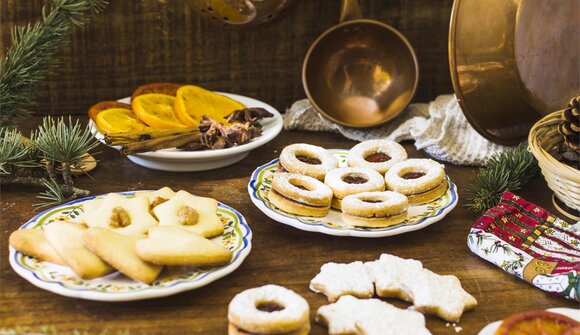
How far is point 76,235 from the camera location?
849 millimetres

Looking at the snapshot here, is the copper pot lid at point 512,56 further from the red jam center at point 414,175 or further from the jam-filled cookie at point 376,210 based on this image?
the jam-filled cookie at point 376,210

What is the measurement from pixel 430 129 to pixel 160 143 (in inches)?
19.7

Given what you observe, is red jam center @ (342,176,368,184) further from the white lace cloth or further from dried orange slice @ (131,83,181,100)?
dried orange slice @ (131,83,181,100)

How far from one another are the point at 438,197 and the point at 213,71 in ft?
2.05

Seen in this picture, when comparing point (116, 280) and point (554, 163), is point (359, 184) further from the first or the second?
point (116, 280)

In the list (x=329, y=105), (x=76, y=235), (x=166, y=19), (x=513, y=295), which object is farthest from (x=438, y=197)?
(x=166, y=19)

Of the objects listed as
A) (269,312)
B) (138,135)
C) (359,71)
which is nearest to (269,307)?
(269,312)

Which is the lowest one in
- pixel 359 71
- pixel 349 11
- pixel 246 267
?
pixel 246 267

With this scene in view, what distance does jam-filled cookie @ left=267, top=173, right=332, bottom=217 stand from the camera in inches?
39.2

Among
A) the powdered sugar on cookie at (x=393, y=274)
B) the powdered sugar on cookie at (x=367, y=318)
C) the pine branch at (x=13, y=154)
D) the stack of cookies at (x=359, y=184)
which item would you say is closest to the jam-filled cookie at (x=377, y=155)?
the stack of cookies at (x=359, y=184)

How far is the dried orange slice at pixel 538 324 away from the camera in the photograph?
29.1 inches

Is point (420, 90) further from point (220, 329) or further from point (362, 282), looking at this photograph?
point (220, 329)

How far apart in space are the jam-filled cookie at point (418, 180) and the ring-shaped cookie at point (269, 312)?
13.0 inches

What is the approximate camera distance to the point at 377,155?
1163mm
